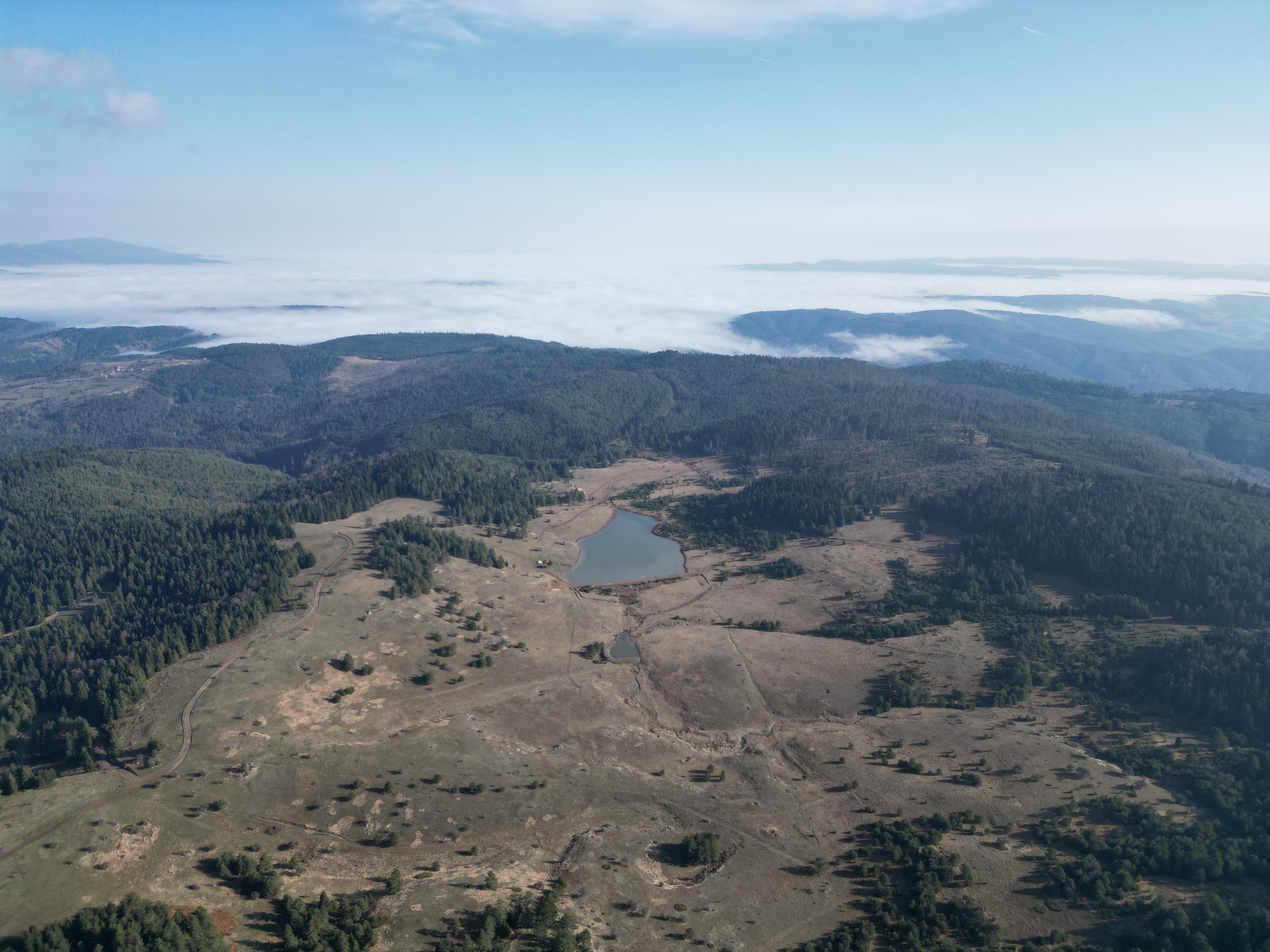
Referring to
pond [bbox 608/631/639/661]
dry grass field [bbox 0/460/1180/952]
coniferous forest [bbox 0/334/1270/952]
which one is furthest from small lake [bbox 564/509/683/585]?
pond [bbox 608/631/639/661]

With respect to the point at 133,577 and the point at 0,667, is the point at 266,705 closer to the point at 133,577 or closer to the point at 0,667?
the point at 0,667

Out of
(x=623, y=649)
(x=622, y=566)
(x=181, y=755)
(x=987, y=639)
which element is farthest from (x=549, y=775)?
(x=987, y=639)

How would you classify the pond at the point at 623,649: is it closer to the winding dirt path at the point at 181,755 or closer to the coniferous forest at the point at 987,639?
the coniferous forest at the point at 987,639

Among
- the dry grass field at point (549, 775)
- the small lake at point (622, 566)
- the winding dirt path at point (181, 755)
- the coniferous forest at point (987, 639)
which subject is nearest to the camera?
the coniferous forest at point (987, 639)

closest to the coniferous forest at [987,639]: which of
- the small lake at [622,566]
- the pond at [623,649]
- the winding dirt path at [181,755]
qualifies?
the winding dirt path at [181,755]

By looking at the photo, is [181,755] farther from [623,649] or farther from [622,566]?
[622,566]

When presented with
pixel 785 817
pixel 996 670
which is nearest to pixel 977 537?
pixel 996 670

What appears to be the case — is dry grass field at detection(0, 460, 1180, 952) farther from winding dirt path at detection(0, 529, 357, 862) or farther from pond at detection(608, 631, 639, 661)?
pond at detection(608, 631, 639, 661)
